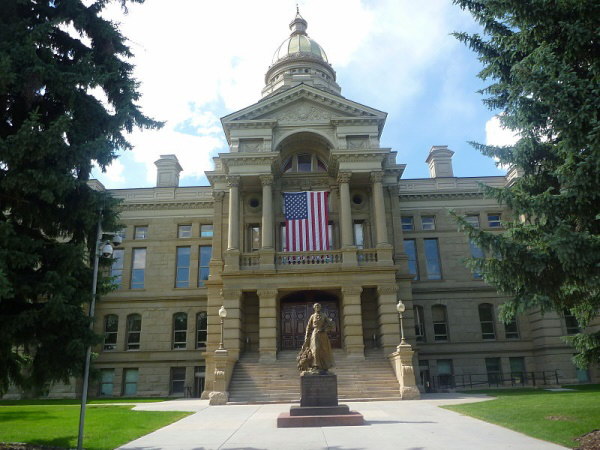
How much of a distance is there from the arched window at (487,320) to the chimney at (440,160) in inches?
452

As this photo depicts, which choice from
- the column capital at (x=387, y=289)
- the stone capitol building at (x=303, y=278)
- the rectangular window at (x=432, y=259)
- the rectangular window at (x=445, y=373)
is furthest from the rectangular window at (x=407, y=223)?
the column capital at (x=387, y=289)

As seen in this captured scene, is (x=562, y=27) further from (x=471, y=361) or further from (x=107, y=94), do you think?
(x=471, y=361)

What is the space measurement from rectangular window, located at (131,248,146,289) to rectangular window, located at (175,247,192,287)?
8.30ft

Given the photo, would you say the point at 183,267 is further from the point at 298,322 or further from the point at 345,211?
the point at 345,211

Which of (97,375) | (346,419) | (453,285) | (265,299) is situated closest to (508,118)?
(346,419)

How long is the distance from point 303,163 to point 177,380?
17171 millimetres

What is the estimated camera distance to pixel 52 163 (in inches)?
423

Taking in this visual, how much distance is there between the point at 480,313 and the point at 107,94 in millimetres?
30275

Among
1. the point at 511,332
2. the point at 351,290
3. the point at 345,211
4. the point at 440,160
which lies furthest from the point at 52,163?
the point at 440,160

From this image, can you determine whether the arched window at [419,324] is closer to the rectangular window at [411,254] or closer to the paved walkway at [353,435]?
the rectangular window at [411,254]

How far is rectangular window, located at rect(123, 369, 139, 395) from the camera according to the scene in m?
34.2

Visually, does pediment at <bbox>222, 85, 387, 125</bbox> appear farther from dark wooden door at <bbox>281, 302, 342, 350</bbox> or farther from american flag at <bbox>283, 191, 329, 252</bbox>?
dark wooden door at <bbox>281, 302, 342, 350</bbox>

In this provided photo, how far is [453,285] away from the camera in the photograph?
35.3 metres

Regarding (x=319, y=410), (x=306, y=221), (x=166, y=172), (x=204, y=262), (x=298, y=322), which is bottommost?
(x=319, y=410)
